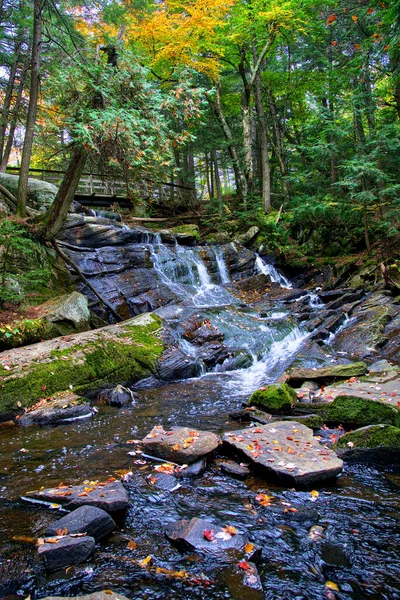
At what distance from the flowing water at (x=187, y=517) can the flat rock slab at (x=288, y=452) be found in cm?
17

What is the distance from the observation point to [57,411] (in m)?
6.22

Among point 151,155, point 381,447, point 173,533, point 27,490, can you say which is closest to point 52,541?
point 173,533

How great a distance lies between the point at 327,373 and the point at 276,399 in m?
1.85

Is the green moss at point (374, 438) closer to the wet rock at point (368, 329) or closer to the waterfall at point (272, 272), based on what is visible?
the wet rock at point (368, 329)

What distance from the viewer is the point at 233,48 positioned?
20.0 meters

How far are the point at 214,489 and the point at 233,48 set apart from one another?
22528mm

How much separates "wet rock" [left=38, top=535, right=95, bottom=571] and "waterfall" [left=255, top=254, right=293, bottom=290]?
15.5m

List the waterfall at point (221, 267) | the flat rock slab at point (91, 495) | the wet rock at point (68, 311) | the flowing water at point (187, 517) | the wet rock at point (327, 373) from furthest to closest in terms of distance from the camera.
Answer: the waterfall at point (221, 267) → the wet rock at point (68, 311) → the wet rock at point (327, 373) → the flat rock slab at point (91, 495) → the flowing water at point (187, 517)

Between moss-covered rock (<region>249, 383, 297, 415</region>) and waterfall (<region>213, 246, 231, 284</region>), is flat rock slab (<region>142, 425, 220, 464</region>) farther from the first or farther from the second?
waterfall (<region>213, 246, 231, 284</region>)

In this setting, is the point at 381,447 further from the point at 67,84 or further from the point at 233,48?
the point at 233,48

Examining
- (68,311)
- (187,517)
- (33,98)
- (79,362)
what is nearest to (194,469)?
(187,517)

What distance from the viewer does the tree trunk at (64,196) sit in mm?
9172

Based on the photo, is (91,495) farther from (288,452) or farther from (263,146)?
(263,146)

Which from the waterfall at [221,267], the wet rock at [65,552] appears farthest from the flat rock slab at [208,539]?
the waterfall at [221,267]
